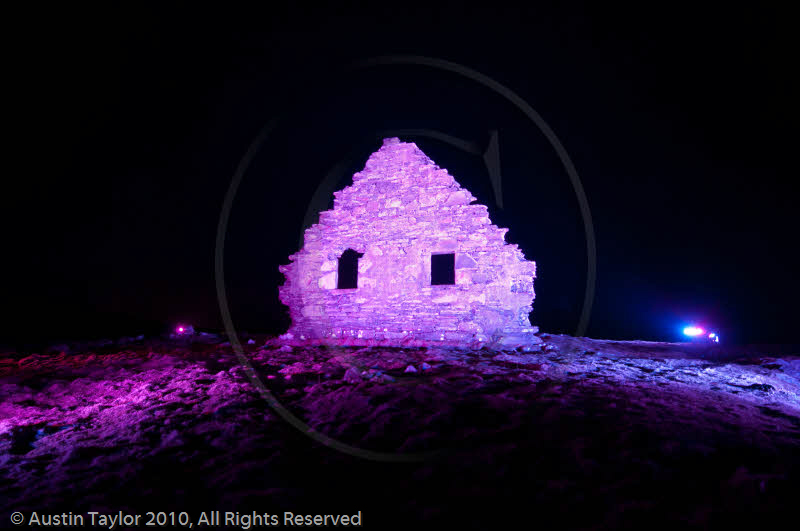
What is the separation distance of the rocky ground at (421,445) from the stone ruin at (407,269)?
7.74 ft

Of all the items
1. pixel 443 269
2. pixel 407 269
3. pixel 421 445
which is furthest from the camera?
pixel 443 269

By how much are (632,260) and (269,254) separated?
63.8ft

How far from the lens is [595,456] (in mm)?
2369

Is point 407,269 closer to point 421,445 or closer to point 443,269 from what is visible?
point 421,445

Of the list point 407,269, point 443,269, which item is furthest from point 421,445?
point 443,269

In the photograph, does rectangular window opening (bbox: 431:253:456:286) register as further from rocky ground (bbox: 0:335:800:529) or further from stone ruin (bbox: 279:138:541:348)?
rocky ground (bbox: 0:335:800:529)

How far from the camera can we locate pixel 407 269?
7867 millimetres

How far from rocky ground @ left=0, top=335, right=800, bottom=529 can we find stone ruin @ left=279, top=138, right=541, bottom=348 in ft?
7.74

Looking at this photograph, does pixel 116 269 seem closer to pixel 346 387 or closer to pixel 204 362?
pixel 204 362

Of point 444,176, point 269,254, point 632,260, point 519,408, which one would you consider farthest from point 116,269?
point 632,260

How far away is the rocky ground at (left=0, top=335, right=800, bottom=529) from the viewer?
6.47ft

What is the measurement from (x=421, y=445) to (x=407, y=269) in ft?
17.6

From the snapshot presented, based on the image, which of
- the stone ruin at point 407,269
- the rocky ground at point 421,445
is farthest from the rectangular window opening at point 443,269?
the rocky ground at point 421,445

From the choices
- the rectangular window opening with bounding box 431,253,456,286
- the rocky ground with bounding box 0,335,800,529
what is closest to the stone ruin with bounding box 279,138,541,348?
the rocky ground with bounding box 0,335,800,529
